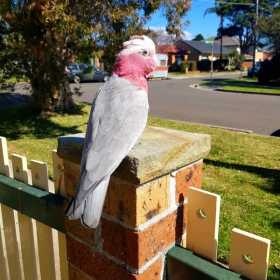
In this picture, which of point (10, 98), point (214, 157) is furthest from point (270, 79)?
point (214, 157)

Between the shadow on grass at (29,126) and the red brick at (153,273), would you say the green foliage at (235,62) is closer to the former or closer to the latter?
the shadow on grass at (29,126)

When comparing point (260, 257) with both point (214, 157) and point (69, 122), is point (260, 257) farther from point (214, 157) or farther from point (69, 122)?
point (69, 122)

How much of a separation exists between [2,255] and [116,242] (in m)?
1.29

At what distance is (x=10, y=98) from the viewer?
15.2m

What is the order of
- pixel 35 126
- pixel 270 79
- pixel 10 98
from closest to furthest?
pixel 35 126 < pixel 10 98 < pixel 270 79

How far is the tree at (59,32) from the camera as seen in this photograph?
22.3ft

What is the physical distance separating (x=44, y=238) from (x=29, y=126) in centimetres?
749

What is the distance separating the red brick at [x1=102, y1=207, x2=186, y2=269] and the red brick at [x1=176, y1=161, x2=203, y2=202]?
6cm

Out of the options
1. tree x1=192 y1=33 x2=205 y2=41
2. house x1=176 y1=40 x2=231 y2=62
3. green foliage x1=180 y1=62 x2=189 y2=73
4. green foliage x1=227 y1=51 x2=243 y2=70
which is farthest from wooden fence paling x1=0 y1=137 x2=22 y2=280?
tree x1=192 y1=33 x2=205 y2=41

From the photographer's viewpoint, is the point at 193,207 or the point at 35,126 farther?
the point at 35,126

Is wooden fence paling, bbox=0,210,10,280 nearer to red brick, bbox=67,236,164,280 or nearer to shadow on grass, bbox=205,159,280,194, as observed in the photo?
red brick, bbox=67,236,164,280

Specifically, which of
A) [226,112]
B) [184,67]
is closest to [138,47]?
[226,112]

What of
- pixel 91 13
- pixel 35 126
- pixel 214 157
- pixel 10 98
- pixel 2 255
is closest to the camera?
pixel 2 255

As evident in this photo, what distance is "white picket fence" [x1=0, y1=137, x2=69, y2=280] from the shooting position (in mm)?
1815
